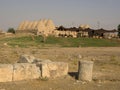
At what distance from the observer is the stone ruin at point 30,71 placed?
39.7 feet

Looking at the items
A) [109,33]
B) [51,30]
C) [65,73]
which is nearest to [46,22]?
[51,30]

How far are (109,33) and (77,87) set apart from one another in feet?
226

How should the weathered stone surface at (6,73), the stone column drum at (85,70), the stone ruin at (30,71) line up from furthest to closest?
the stone column drum at (85,70)
the stone ruin at (30,71)
the weathered stone surface at (6,73)

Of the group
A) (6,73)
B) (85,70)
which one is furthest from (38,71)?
(85,70)

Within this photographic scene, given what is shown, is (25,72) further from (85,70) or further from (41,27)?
(41,27)

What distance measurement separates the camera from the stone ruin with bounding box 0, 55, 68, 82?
12.1 metres

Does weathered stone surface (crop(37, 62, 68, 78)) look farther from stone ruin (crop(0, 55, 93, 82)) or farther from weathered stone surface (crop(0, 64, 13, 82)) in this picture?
weathered stone surface (crop(0, 64, 13, 82))

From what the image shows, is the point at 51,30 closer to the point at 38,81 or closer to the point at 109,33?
the point at 109,33

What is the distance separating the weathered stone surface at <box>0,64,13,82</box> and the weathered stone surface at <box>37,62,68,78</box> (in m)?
1.45

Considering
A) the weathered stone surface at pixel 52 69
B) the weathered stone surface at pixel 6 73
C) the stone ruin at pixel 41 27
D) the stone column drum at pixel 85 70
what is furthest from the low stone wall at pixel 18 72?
the stone ruin at pixel 41 27

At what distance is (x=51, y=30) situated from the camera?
7606 centimetres

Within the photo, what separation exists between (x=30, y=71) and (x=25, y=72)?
231 mm

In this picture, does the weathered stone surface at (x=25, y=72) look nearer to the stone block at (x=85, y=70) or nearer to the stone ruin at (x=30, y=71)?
the stone ruin at (x=30, y=71)

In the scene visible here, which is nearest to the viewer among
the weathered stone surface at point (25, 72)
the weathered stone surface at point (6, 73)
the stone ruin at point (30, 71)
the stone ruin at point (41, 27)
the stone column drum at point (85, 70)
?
the weathered stone surface at point (6, 73)
